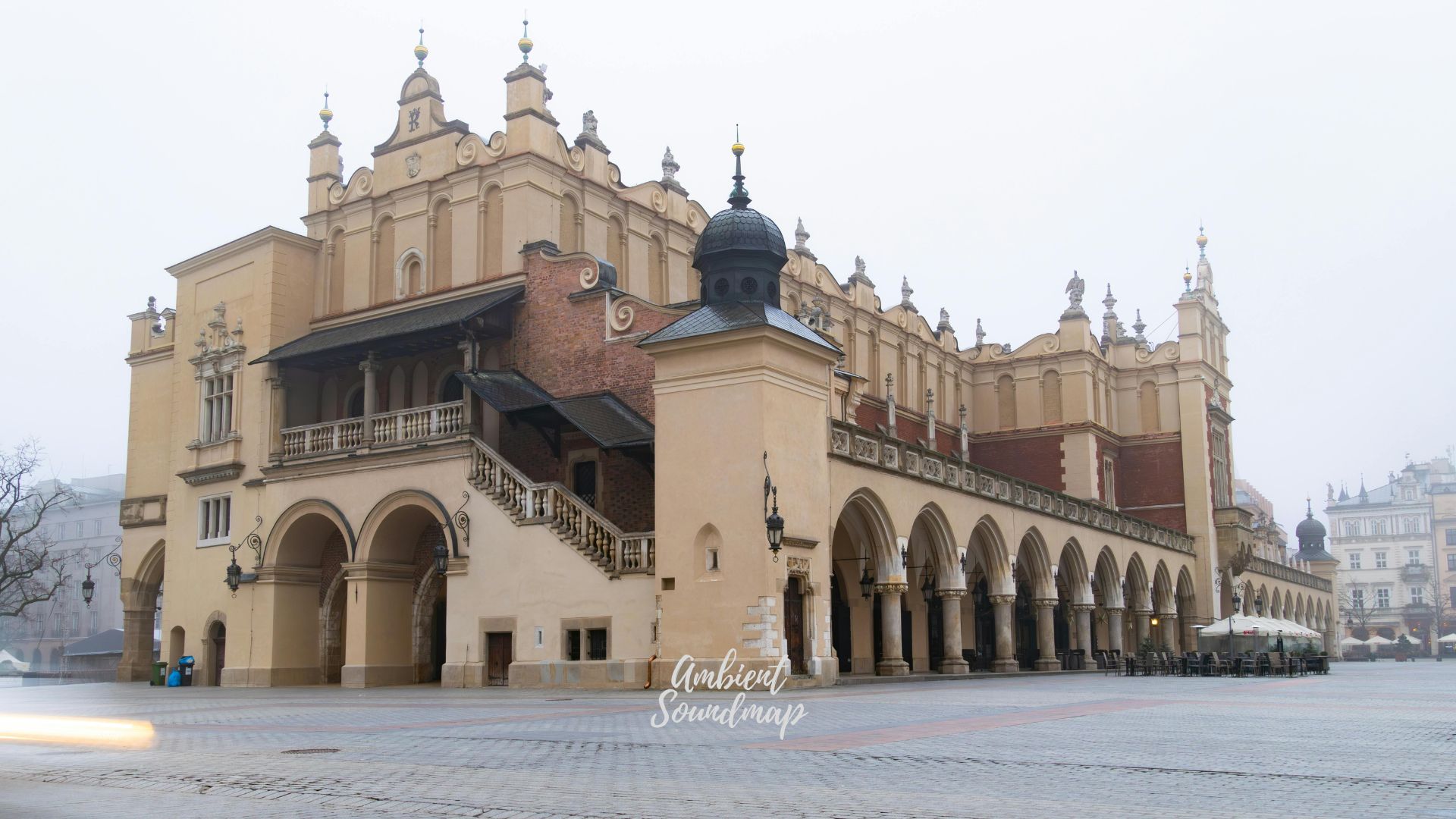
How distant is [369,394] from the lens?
3431cm

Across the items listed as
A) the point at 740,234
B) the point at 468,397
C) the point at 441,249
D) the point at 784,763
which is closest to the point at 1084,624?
the point at 740,234

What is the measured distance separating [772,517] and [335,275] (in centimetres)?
1903

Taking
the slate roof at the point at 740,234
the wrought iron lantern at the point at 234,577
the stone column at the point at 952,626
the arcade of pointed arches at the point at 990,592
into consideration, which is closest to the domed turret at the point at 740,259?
the slate roof at the point at 740,234

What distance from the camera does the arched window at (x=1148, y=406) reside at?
5822 centimetres

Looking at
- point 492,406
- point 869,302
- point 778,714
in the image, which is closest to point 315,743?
point 778,714

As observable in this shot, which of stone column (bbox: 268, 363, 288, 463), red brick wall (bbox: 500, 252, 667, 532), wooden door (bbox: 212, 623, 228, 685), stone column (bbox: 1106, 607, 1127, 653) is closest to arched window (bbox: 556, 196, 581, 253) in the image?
red brick wall (bbox: 500, 252, 667, 532)

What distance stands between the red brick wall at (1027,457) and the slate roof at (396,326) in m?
28.2

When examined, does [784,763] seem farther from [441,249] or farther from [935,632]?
[935,632]

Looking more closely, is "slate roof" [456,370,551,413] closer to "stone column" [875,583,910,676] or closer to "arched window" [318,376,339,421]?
"arched window" [318,376,339,421]

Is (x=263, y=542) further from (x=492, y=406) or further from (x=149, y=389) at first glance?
(x=149, y=389)

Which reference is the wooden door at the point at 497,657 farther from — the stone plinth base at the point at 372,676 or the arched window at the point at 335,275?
the arched window at the point at 335,275

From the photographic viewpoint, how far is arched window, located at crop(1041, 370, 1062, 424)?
184 feet

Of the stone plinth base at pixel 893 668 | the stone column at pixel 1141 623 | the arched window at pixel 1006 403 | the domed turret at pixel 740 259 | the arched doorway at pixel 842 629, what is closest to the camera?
the domed turret at pixel 740 259

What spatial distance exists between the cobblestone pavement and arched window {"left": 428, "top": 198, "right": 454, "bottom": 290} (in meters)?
17.0
